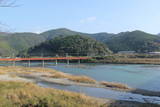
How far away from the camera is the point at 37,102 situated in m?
9.06

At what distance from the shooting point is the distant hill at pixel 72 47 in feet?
527

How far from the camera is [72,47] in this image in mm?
163250

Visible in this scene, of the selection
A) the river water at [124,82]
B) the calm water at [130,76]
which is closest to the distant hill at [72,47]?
the calm water at [130,76]

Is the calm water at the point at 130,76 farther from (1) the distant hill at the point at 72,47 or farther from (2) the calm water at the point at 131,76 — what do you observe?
(1) the distant hill at the point at 72,47

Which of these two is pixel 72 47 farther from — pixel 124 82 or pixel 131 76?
pixel 124 82

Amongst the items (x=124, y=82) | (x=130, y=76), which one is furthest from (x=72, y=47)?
(x=124, y=82)

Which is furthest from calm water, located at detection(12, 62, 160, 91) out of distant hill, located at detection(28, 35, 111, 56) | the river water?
distant hill, located at detection(28, 35, 111, 56)

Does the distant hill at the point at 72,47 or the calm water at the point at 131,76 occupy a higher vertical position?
the distant hill at the point at 72,47

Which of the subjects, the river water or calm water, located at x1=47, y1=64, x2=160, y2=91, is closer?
the river water

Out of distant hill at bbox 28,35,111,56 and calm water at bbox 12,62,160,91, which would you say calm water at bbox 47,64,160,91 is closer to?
calm water at bbox 12,62,160,91

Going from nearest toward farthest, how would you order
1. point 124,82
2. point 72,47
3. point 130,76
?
1. point 124,82
2. point 130,76
3. point 72,47

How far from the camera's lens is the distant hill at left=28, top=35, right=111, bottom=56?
161 meters

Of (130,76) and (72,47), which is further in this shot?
(72,47)

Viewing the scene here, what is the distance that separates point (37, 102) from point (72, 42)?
16369cm
